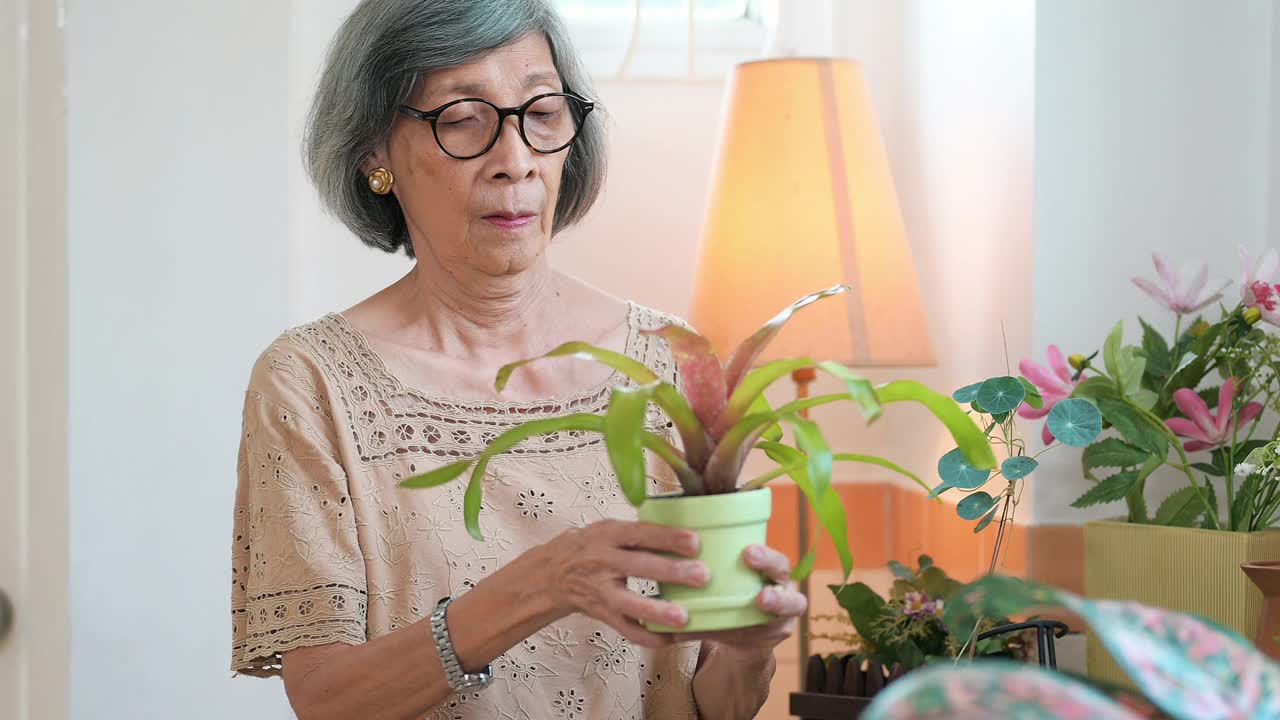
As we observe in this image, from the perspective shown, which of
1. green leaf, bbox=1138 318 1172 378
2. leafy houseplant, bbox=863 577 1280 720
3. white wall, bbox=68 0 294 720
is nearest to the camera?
leafy houseplant, bbox=863 577 1280 720

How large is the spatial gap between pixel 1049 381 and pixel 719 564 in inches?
31.0

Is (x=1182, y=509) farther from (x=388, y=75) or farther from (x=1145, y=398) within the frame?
(x=388, y=75)

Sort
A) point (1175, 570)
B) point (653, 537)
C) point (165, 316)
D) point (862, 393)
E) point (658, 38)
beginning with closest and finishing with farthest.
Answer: point (862, 393) → point (653, 537) → point (1175, 570) → point (165, 316) → point (658, 38)

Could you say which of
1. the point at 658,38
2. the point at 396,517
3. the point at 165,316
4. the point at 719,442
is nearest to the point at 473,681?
the point at 396,517

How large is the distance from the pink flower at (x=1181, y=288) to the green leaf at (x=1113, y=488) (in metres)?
0.20

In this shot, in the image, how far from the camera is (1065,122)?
5.56ft

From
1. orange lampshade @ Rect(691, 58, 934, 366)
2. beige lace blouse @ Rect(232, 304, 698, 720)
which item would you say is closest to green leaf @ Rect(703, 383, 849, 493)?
beige lace blouse @ Rect(232, 304, 698, 720)

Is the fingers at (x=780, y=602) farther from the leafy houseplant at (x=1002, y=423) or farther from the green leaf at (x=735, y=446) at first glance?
the leafy houseplant at (x=1002, y=423)

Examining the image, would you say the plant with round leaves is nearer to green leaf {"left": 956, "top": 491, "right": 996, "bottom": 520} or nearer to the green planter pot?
green leaf {"left": 956, "top": 491, "right": 996, "bottom": 520}

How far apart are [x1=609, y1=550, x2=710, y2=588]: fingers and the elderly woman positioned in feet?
1.32

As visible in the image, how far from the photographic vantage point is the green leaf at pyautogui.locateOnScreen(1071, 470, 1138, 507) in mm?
1481

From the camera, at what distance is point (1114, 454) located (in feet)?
4.87

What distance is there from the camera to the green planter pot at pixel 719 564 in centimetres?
81

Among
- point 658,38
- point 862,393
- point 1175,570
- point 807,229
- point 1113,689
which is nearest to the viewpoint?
point 1113,689
